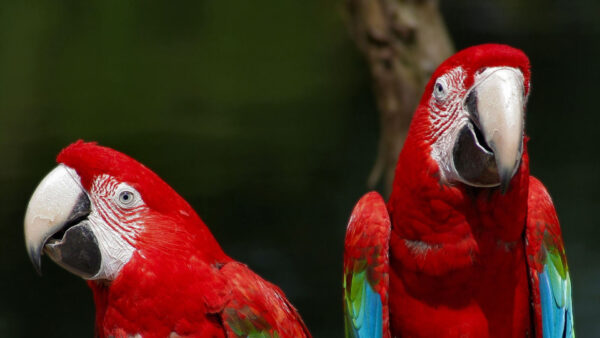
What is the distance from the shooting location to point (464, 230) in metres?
1.81

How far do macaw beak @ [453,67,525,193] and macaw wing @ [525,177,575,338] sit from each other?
0.86 ft

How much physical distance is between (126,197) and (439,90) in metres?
0.78

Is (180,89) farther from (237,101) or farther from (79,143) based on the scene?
(79,143)

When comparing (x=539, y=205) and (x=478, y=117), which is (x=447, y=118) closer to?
(x=478, y=117)

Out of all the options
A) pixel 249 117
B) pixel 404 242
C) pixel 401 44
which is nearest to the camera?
pixel 404 242

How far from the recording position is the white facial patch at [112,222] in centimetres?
168

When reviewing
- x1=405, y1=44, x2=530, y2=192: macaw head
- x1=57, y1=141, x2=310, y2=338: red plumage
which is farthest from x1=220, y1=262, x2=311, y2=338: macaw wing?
x1=405, y1=44, x2=530, y2=192: macaw head

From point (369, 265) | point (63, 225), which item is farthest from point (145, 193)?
point (369, 265)

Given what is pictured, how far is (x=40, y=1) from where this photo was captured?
5.18 m

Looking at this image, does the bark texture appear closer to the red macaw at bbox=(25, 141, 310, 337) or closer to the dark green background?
the red macaw at bbox=(25, 141, 310, 337)

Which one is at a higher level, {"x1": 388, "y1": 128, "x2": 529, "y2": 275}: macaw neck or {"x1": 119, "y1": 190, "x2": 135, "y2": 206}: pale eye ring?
{"x1": 119, "y1": 190, "x2": 135, "y2": 206}: pale eye ring

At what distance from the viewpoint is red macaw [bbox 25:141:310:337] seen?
5.47 ft

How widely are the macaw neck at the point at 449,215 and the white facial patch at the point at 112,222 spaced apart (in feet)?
2.18

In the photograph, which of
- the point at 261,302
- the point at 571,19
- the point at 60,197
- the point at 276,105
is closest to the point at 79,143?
the point at 60,197
